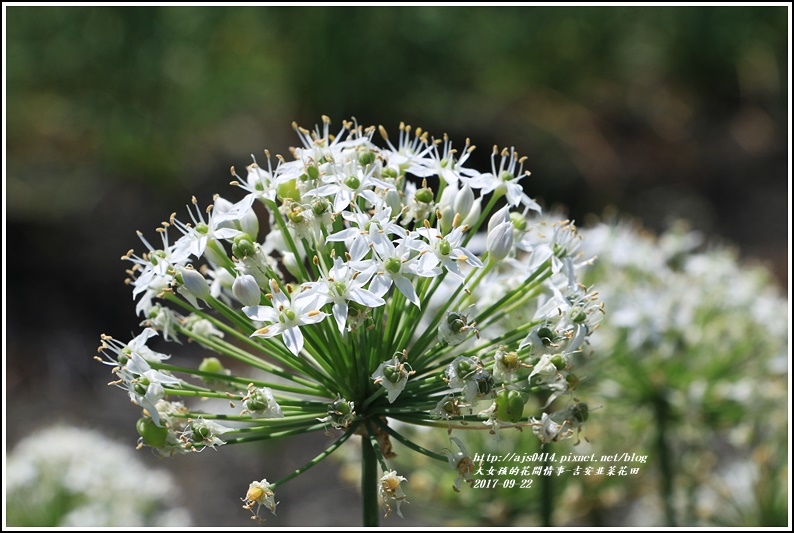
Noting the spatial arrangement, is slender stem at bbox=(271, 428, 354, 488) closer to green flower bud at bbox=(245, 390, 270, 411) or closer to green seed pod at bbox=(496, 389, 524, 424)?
green flower bud at bbox=(245, 390, 270, 411)

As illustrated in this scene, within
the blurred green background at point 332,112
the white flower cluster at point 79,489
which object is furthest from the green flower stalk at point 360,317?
the blurred green background at point 332,112

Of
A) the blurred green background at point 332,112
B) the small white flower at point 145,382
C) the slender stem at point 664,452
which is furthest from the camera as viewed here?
the blurred green background at point 332,112

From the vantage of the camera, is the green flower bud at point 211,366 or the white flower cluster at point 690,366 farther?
the white flower cluster at point 690,366

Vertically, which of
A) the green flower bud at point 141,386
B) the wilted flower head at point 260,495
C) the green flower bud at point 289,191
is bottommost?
the wilted flower head at point 260,495

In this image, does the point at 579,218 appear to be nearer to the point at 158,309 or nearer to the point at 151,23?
the point at 151,23

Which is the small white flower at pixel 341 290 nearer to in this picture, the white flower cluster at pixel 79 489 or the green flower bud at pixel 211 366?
the green flower bud at pixel 211 366

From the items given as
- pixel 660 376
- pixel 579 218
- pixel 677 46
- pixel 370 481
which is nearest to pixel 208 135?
pixel 579 218

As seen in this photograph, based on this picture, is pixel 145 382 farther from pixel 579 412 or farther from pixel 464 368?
pixel 579 412

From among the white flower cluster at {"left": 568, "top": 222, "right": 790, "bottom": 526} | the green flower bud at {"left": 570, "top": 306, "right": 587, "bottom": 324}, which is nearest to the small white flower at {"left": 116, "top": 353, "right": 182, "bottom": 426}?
the green flower bud at {"left": 570, "top": 306, "right": 587, "bottom": 324}

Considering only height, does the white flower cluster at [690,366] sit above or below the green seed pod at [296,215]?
above
